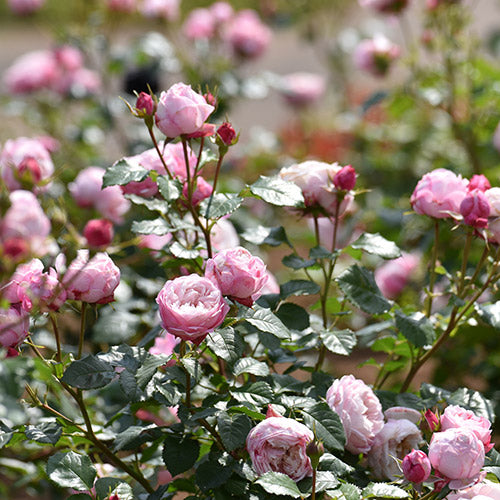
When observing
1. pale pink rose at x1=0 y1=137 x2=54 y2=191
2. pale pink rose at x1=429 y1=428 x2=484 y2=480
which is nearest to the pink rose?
pale pink rose at x1=429 y1=428 x2=484 y2=480

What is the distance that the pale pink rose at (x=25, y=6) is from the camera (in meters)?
2.84

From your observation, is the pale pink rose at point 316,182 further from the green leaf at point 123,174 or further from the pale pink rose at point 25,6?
the pale pink rose at point 25,6

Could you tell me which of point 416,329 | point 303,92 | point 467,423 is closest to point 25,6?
point 303,92

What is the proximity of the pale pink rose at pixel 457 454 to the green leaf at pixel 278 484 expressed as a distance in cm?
16

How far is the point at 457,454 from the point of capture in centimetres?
85

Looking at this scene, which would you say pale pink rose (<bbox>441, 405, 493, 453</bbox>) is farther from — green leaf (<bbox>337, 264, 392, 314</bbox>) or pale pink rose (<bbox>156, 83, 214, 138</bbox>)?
pale pink rose (<bbox>156, 83, 214, 138</bbox>)

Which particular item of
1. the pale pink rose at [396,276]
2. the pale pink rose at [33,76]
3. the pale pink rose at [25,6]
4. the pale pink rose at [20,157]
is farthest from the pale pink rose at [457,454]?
the pale pink rose at [25,6]

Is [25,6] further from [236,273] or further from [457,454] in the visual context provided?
[457,454]

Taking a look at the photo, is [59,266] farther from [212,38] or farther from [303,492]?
[212,38]

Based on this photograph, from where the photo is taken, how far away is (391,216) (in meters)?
2.25

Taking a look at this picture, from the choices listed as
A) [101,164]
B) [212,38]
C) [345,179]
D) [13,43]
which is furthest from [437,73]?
[13,43]

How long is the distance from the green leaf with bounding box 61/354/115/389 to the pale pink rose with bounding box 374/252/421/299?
4.47 ft

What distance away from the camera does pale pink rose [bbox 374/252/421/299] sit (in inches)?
86.9

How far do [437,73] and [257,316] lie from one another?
5.15ft
